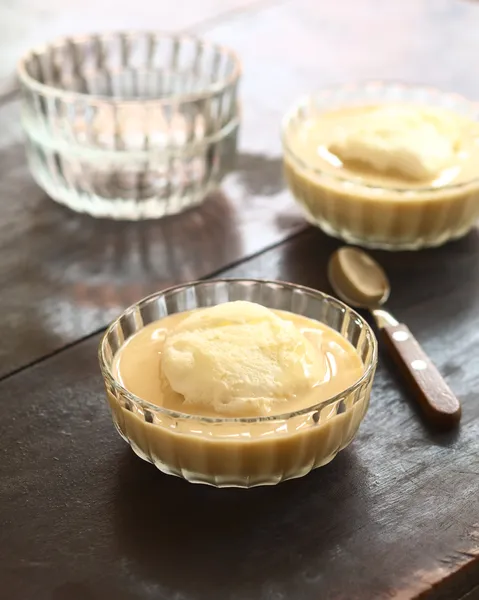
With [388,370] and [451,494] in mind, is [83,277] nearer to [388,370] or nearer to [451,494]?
[388,370]

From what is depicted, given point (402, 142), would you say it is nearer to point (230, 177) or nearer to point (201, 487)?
point (230, 177)

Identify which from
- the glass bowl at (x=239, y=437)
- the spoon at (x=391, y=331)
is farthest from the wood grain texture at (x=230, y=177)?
the glass bowl at (x=239, y=437)

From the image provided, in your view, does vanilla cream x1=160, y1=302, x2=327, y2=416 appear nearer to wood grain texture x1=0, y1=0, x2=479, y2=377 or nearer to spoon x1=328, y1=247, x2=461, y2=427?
spoon x1=328, y1=247, x2=461, y2=427

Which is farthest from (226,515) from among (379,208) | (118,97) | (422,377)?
(118,97)

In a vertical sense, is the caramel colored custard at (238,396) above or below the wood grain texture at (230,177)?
above

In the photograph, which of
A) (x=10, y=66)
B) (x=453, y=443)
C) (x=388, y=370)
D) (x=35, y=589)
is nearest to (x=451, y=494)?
(x=453, y=443)

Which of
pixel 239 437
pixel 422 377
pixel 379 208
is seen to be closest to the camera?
pixel 239 437

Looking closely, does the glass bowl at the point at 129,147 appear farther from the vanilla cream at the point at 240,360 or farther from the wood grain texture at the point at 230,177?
the vanilla cream at the point at 240,360
